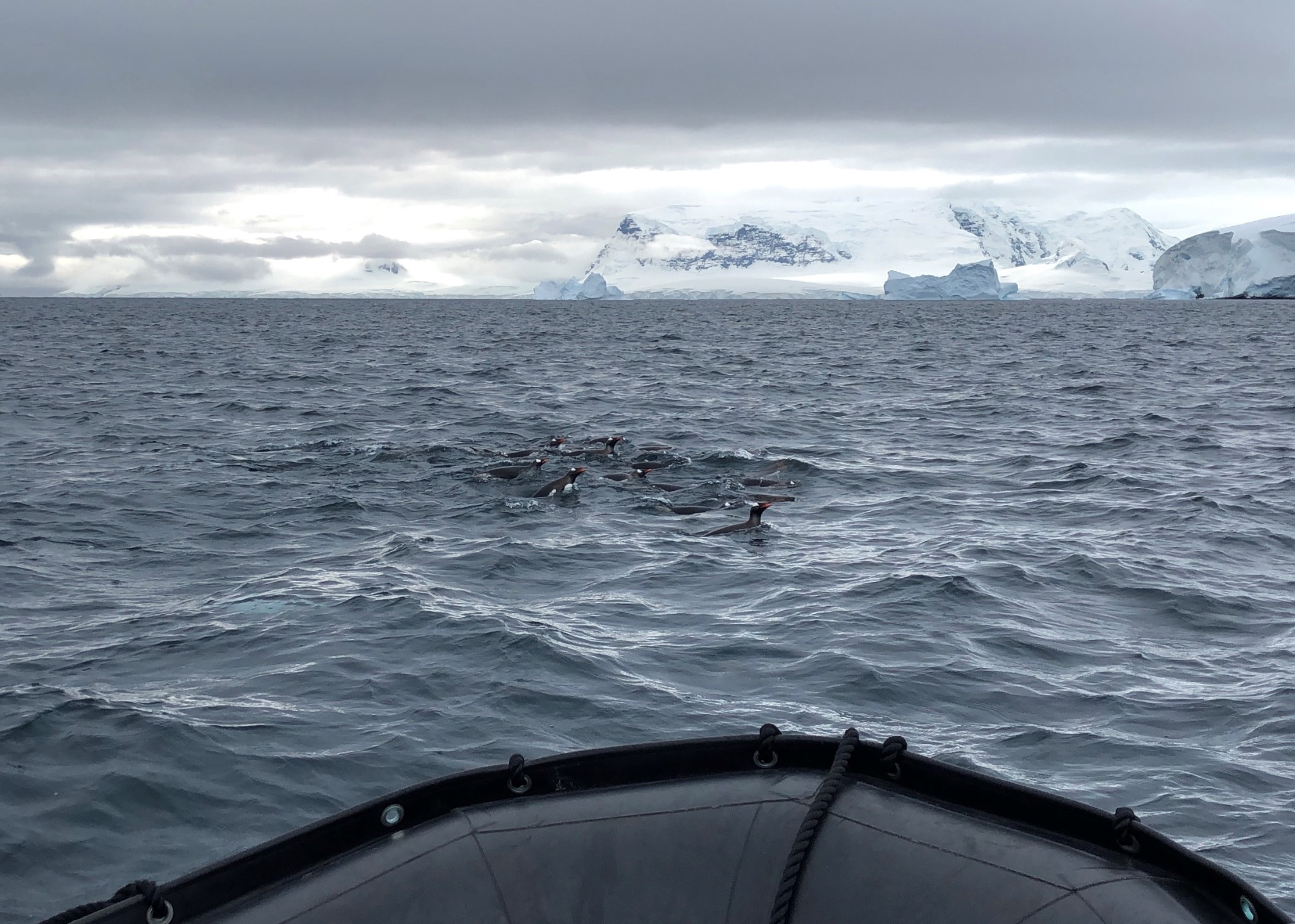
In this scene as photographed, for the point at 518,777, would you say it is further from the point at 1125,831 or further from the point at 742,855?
the point at 1125,831

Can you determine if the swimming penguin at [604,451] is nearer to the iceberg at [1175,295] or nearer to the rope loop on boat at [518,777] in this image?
the rope loop on boat at [518,777]

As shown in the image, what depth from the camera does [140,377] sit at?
36.5 metres

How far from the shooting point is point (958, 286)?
7116 inches

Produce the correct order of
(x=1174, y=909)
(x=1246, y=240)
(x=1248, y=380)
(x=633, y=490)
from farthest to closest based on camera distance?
(x=1246, y=240)
(x=1248, y=380)
(x=633, y=490)
(x=1174, y=909)

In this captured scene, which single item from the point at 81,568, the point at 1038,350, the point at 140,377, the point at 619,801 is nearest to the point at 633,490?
the point at 81,568

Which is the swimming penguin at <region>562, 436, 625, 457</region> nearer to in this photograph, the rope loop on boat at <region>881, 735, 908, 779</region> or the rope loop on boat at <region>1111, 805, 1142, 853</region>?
the rope loop on boat at <region>881, 735, 908, 779</region>

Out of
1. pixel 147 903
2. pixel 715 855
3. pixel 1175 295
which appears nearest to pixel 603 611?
pixel 715 855

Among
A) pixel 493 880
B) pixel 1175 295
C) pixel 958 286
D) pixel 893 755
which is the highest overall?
pixel 958 286

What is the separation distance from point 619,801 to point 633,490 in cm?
1313

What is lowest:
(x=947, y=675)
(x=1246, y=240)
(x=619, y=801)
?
(x=947, y=675)

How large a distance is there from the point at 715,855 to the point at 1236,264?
153 meters

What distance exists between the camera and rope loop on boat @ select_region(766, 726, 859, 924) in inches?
141

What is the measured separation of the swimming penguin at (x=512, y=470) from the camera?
1788 centimetres

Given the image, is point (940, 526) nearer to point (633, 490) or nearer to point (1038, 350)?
point (633, 490)
